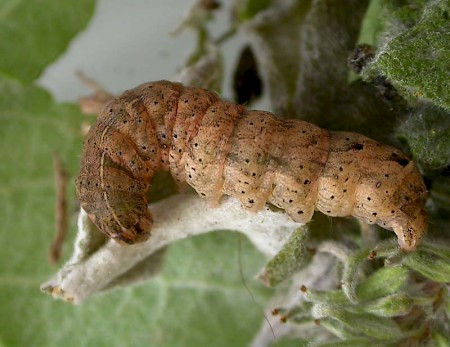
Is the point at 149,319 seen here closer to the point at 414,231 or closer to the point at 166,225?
the point at 166,225

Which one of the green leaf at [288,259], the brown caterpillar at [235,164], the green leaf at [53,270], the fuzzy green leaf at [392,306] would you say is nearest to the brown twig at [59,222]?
the green leaf at [53,270]

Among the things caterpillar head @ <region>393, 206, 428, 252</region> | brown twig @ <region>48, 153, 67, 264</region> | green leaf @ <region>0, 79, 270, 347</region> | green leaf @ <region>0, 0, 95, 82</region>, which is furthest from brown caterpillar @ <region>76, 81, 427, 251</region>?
brown twig @ <region>48, 153, 67, 264</region>

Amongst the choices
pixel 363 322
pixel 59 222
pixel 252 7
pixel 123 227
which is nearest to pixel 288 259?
pixel 363 322

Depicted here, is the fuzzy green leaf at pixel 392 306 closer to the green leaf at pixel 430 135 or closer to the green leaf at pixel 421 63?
the green leaf at pixel 430 135

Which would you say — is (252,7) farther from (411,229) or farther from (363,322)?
(363,322)

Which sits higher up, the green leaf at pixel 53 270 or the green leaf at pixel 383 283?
the green leaf at pixel 383 283

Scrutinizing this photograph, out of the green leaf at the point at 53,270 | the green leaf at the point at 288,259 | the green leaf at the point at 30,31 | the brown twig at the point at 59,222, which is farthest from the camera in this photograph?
the brown twig at the point at 59,222

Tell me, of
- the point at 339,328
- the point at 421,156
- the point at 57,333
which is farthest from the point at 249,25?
the point at 57,333
